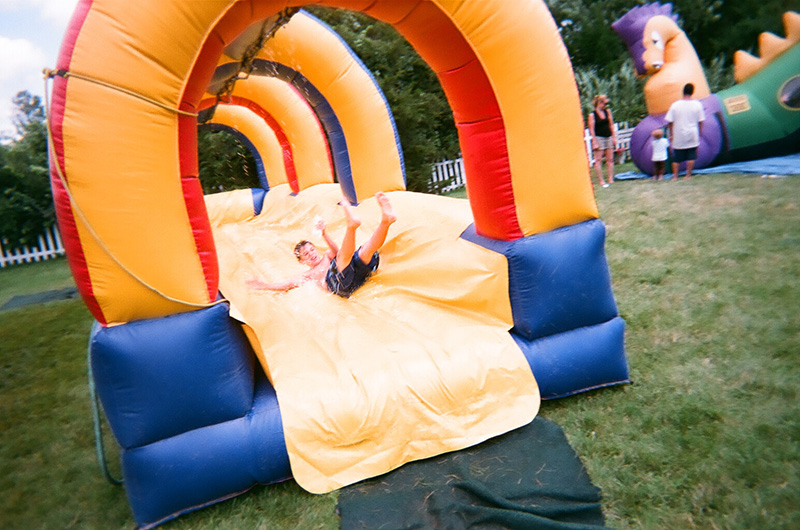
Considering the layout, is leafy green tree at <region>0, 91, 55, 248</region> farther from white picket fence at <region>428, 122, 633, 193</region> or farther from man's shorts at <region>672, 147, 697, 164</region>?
man's shorts at <region>672, 147, 697, 164</region>

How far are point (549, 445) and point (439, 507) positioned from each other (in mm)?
612

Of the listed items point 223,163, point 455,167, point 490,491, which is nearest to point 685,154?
point 455,167

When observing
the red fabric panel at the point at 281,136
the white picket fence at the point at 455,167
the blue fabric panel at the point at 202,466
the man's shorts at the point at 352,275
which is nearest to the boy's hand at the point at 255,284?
the man's shorts at the point at 352,275

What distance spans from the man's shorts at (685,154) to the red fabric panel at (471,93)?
630 cm

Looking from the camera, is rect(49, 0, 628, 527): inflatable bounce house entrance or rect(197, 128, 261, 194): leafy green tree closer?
rect(49, 0, 628, 527): inflatable bounce house entrance

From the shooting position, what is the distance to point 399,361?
8.09ft

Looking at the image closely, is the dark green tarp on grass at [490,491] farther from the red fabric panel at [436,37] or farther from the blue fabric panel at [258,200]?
the blue fabric panel at [258,200]

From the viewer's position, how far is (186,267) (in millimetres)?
2186

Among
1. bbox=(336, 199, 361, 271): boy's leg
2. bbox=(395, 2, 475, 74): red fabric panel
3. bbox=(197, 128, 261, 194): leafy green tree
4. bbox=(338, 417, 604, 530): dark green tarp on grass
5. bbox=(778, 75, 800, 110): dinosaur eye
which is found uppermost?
bbox=(197, 128, 261, 194): leafy green tree

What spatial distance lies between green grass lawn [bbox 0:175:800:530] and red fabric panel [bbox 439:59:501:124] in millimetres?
1559

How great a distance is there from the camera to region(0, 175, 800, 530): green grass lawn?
1880mm

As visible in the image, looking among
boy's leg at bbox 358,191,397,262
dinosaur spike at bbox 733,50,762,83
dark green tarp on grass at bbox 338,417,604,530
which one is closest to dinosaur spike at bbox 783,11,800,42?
dinosaur spike at bbox 733,50,762,83

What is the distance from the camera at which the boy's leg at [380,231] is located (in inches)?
124

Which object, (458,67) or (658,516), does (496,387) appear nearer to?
(658,516)
